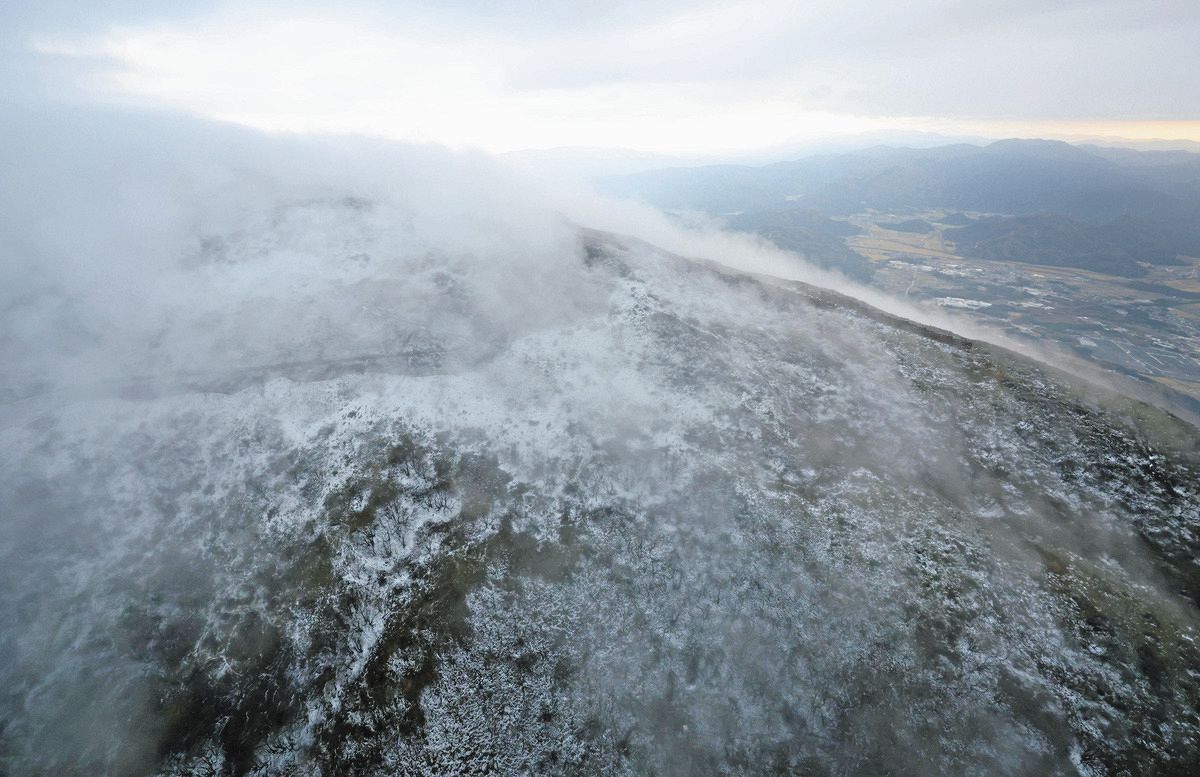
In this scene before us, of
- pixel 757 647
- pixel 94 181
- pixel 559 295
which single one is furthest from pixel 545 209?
pixel 757 647

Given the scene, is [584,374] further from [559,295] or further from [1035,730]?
[1035,730]

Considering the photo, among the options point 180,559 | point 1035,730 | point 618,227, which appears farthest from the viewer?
point 618,227

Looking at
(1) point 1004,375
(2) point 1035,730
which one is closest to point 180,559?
(2) point 1035,730

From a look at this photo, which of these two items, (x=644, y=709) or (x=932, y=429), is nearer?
(x=644, y=709)

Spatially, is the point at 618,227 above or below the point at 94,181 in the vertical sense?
below

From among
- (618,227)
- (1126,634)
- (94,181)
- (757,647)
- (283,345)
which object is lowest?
(757,647)

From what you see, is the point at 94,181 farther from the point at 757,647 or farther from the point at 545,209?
the point at 757,647

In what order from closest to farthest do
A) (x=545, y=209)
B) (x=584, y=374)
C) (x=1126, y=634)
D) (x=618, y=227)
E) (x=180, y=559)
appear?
(x=1126, y=634)
(x=180, y=559)
(x=584, y=374)
(x=545, y=209)
(x=618, y=227)
